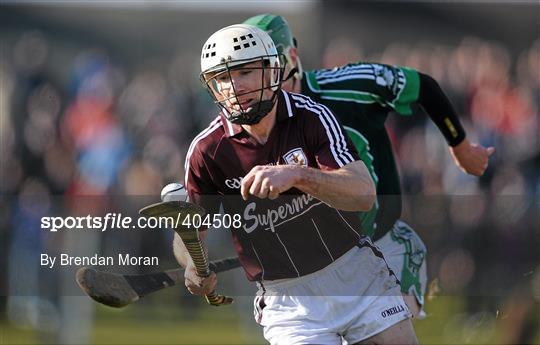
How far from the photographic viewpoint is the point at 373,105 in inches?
271

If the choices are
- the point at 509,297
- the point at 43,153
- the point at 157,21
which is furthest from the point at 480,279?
the point at 157,21

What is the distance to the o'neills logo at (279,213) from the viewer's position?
18.7ft

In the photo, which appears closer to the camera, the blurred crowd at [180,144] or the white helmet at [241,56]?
the white helmet at [241,56]

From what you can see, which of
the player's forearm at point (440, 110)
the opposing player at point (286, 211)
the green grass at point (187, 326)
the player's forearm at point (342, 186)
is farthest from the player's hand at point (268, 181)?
the green grass at point (187, 326)

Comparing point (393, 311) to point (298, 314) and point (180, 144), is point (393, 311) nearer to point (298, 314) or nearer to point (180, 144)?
point (298, 314)

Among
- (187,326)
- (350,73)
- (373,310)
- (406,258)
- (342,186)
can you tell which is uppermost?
(350,73)

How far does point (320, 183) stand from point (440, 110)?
226 cm

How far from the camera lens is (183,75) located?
16.5 metres

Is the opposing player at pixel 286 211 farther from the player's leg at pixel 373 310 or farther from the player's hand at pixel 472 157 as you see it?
the player's hand at pixel 472 157

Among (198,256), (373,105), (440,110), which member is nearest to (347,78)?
(373,105)

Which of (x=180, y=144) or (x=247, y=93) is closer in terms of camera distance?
(x=247, y=93)

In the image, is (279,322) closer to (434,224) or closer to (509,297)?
(509,297)

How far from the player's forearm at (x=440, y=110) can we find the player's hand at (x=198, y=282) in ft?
6.38

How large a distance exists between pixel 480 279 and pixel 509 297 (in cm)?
214
